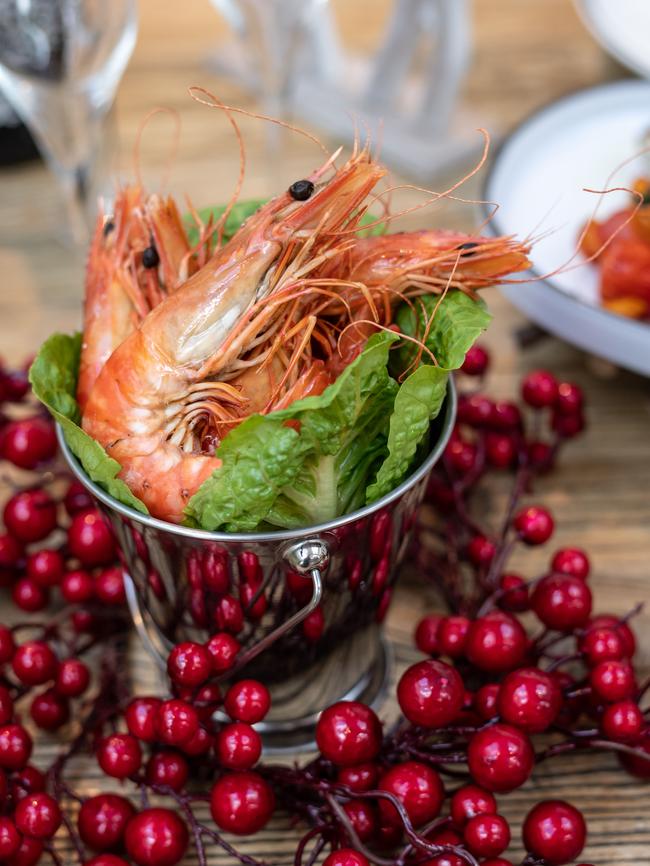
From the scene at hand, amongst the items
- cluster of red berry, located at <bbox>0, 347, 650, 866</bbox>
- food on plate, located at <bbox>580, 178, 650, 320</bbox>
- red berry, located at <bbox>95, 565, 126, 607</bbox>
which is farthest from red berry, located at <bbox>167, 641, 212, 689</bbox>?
food on plate, located at <bbox>580, 178, 650, 320</bbox>

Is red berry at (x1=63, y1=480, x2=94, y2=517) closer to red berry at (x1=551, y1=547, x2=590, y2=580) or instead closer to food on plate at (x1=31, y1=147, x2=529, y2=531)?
food on plate at (x1=31, y1=147, x2=529, y2=531)

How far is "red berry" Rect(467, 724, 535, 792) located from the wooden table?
0.05m

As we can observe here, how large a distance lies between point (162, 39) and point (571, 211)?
63 centimetres

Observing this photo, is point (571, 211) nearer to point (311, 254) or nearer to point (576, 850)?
point (311, 254)

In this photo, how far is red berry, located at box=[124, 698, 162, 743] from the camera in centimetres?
49

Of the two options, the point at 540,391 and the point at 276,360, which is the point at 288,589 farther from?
the point at 540,391

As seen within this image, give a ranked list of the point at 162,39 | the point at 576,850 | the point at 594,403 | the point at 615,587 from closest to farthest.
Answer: the point at 576,850 → the point at 615,587 → the point at 594,403 → the point at 162,39

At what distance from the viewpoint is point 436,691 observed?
474 mm

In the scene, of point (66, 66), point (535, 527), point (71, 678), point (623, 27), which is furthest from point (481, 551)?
point (623, 27)

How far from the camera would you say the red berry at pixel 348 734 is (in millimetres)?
470

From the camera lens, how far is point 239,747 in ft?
1.54

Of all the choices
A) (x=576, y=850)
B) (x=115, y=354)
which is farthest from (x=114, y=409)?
(x=576, y=850)

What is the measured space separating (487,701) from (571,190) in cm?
52

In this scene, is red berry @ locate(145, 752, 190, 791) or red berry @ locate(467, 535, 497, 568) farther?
red berry @ locate(467, 535, 497, 568)
